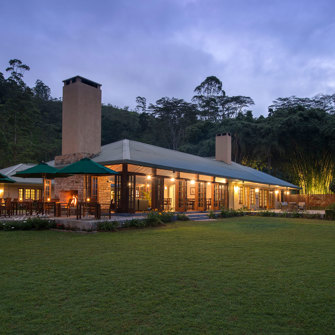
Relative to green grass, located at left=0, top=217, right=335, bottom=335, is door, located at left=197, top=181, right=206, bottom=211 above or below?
above

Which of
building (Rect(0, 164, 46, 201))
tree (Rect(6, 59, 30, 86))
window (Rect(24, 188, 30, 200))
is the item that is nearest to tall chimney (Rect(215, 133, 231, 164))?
building (Rect(0, 164, 46, 201))

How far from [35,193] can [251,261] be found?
18777mm

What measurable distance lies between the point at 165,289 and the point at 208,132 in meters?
34.5

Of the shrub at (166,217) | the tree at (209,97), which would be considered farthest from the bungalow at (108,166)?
the tree at (209,97)

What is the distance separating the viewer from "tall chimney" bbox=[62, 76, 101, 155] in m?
13.5

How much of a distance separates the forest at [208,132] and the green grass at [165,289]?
2150cm

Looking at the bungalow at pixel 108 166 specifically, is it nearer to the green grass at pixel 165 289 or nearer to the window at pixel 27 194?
the green grass at pixel 165 289

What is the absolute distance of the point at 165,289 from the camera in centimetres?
369

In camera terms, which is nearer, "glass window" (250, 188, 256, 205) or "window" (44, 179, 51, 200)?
"window" (44, 179, 51, 200)

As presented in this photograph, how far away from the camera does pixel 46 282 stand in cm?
395

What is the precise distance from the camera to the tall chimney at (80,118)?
13.5 metres

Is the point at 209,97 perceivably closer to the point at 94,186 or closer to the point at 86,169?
the point at 94,186

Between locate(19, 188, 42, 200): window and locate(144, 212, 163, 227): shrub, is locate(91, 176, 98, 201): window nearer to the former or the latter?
locate(144, 212, 163, 227): shrub

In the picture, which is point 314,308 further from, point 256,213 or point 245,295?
point 256,213
